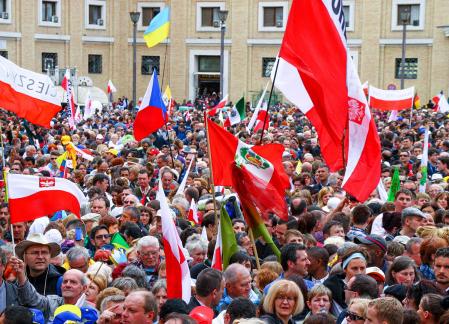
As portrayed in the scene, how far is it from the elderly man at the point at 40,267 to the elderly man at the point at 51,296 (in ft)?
1.81

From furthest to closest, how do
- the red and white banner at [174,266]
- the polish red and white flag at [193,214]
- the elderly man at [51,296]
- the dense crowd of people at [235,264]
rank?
1. the polish red and white flag at [193,214]
2. the red and white banner at [174,266]
3. the elderly man at [51,296]
4. the dense crowd of people at [235,264]

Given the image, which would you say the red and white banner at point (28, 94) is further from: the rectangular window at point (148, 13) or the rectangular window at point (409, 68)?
the rectangular window at point (148, 13)

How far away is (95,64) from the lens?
54.0 meters

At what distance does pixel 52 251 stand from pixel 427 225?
422cm

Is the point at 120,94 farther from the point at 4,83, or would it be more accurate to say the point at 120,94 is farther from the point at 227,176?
the point at 227,176

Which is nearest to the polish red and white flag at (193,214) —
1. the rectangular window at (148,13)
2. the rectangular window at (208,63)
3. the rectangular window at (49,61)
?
the rectangular window at (49,61)

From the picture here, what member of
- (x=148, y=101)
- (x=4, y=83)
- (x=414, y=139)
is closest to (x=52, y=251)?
(x=4, y=83)

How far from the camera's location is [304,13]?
36.2 feet

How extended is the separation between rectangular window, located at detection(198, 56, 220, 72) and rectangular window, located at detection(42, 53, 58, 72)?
303 inches

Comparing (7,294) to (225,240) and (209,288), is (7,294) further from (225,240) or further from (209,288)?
(225,240)

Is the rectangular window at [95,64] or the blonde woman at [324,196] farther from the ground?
the rectangular window at [95,64]

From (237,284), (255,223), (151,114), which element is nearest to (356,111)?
(255,223)

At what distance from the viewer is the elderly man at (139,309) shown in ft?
23.6

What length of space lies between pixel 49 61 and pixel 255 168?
42578 millimetres
